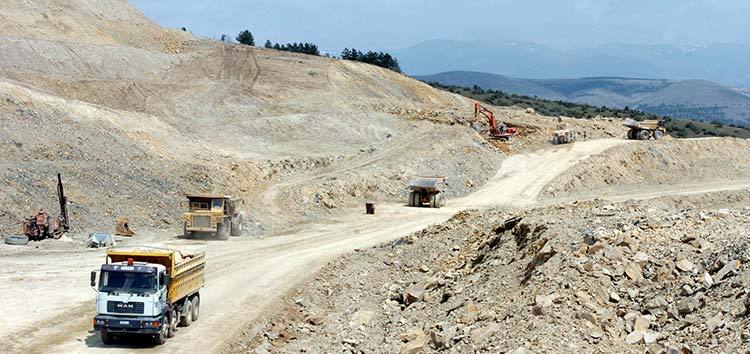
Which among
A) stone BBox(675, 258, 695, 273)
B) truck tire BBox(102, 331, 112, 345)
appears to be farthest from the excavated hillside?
stone BBox(675, 258, 695, 273)

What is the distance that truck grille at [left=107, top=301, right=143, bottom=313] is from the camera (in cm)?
2336

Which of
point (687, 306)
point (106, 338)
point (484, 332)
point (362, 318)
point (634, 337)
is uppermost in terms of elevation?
point (687, 306)

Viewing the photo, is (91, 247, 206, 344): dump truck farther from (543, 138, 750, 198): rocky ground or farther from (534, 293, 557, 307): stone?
(543, 138, 750, 198): rocky ground

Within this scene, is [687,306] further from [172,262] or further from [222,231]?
[222,231]

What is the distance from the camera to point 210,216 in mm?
41500

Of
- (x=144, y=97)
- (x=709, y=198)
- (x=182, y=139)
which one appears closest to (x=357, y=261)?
(x=182, y=139)

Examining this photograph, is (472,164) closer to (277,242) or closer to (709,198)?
(709,198)

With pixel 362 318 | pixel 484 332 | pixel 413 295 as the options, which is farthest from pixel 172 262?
pixel 484 332

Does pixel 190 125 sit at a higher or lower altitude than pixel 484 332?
higher

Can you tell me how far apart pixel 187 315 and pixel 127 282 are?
10.3 ft

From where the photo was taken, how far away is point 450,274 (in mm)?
30141

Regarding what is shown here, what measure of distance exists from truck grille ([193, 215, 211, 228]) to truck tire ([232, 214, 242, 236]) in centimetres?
175

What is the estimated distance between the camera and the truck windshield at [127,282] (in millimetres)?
23438

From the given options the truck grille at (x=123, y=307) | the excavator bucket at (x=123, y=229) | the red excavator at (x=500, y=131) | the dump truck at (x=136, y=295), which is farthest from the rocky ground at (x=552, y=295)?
the red excavator at (x=500, y=131)
